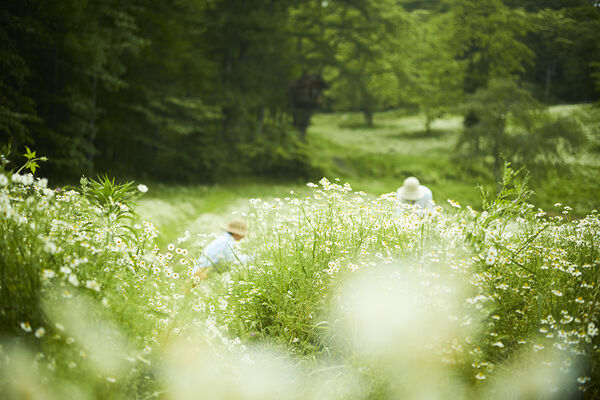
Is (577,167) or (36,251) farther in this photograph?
(577,167)

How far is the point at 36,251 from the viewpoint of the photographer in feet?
8.16

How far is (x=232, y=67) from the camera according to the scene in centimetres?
2314

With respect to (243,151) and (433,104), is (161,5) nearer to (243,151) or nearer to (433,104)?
(243,151)

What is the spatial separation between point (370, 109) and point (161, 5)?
23.9 metres

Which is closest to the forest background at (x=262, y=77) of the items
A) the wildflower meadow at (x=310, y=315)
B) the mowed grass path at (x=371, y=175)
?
the mowed grass path at (x=371, y=175)

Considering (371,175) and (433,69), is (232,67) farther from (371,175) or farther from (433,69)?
(433,69)

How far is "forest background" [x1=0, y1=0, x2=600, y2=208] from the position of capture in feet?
37.8

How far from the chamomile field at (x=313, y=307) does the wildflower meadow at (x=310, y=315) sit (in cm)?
1

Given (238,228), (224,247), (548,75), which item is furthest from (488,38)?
(224,247)

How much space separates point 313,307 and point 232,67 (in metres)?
22.0

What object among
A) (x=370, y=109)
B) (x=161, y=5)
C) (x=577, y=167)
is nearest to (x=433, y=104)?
(x=370, y=109)

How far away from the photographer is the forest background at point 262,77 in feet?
37.8

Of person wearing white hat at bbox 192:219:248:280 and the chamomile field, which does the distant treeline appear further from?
the chamomile field

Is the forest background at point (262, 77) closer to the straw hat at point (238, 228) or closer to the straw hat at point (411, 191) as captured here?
the straw hat at point (411, 191)
